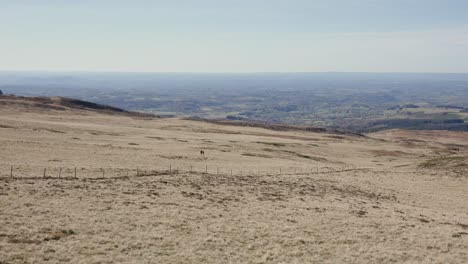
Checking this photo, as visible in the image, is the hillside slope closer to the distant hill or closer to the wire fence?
the wire fence

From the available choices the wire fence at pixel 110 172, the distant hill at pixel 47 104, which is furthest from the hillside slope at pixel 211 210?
the distant hill at pixel 47 104

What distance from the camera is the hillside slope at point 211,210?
2242cm

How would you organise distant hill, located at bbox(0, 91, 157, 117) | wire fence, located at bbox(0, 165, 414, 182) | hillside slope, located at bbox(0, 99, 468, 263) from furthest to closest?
distant hill, located at bbox(0, 91, 157, 117), wire fence, located at bbox(0, 165, 414, 182), hillside slope, located at bbox(0, 99, 468, 263)

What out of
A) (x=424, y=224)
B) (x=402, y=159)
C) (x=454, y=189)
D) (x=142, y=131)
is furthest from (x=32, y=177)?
(x=402, y=159)

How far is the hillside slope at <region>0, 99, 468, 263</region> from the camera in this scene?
73.6 feet

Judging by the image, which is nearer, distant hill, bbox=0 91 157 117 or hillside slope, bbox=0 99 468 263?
hillside slope, bbox=0 99 468 263

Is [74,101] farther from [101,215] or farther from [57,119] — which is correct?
[101,215]

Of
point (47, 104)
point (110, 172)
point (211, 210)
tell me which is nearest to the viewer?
point (211, 210)

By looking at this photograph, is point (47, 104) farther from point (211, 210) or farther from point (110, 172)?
point (211, 210)

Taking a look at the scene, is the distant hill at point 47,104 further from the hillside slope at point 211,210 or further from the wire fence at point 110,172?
the wire fence at point 110,172

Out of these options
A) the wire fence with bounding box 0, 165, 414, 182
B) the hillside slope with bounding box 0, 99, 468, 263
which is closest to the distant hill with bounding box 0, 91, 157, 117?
the hillside slope with bounding box 0, 99, 468, 263

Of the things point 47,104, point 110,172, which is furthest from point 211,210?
point 47,104

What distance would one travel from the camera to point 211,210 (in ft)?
99.4

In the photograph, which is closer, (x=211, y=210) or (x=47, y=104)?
(x=211, y=210)
